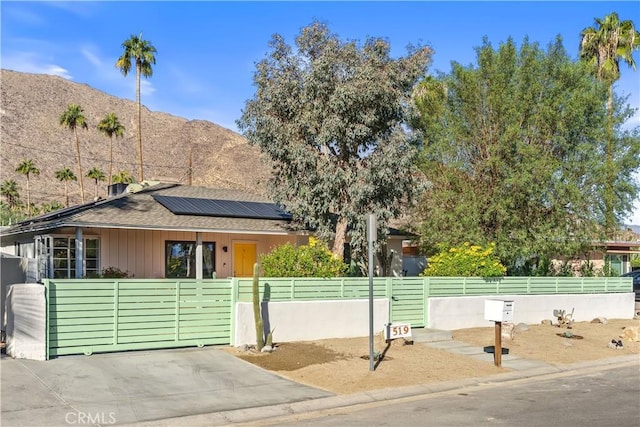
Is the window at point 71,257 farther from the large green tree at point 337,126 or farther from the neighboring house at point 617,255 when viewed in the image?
the neighboring house at point 617,255

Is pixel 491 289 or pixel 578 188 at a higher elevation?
pixel 578 188

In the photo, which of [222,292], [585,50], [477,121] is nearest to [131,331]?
[222,292]

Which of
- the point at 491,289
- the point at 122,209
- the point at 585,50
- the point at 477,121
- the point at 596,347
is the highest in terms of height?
the point at 585,50

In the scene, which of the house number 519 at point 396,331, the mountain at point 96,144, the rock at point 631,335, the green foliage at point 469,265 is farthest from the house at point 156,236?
the mountain at point 96,144

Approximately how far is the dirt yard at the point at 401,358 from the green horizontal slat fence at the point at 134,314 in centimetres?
98

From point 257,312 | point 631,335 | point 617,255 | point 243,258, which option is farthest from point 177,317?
point 617,255

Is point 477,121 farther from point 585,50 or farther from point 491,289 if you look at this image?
point 585,50

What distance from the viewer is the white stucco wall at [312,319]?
14.4 metres

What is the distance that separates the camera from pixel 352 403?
10.5 metres

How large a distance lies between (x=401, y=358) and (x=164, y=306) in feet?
17.1

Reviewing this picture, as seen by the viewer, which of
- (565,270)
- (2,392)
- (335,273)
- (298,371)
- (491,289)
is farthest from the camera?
(565,270)

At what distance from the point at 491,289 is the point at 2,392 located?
13940 mm

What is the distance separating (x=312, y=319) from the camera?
1542 centimetres

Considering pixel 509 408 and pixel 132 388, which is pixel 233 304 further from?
pixel 509 408
